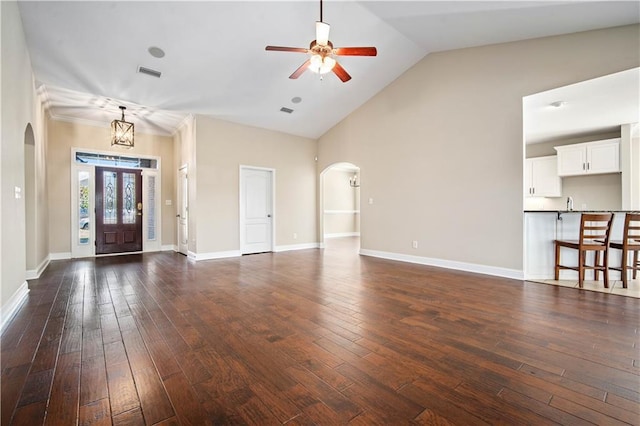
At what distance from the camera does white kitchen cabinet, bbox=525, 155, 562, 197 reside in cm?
664

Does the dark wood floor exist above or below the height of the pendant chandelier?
below

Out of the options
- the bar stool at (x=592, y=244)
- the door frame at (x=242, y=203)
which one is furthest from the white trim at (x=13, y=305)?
the bar stool at (x=592, y=244)

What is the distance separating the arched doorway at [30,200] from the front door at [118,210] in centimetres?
222

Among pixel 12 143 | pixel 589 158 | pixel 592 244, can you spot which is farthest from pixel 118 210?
pixel 589 158

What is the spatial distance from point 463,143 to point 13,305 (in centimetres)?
650

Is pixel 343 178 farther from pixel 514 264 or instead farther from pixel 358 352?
pixel 358 352

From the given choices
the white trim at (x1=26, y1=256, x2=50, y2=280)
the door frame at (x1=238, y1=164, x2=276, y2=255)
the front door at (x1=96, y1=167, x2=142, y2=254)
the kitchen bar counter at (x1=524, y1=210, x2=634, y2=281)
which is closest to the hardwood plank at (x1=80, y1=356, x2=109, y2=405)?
the white trim at (x1=26, y1=256, x2=50, y2=280)

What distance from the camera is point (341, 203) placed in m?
11.4

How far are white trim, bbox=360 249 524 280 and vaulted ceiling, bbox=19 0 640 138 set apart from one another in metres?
3.49

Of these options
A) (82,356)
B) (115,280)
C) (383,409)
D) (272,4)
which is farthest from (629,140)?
(115,280)

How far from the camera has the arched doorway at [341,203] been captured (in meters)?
10.9

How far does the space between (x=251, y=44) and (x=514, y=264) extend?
17.6 ft

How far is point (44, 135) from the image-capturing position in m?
5.64

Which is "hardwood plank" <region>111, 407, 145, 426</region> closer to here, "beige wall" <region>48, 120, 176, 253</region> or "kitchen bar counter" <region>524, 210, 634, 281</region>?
"kitchen bar counter" <region>524, 210, 634, 281</region>
